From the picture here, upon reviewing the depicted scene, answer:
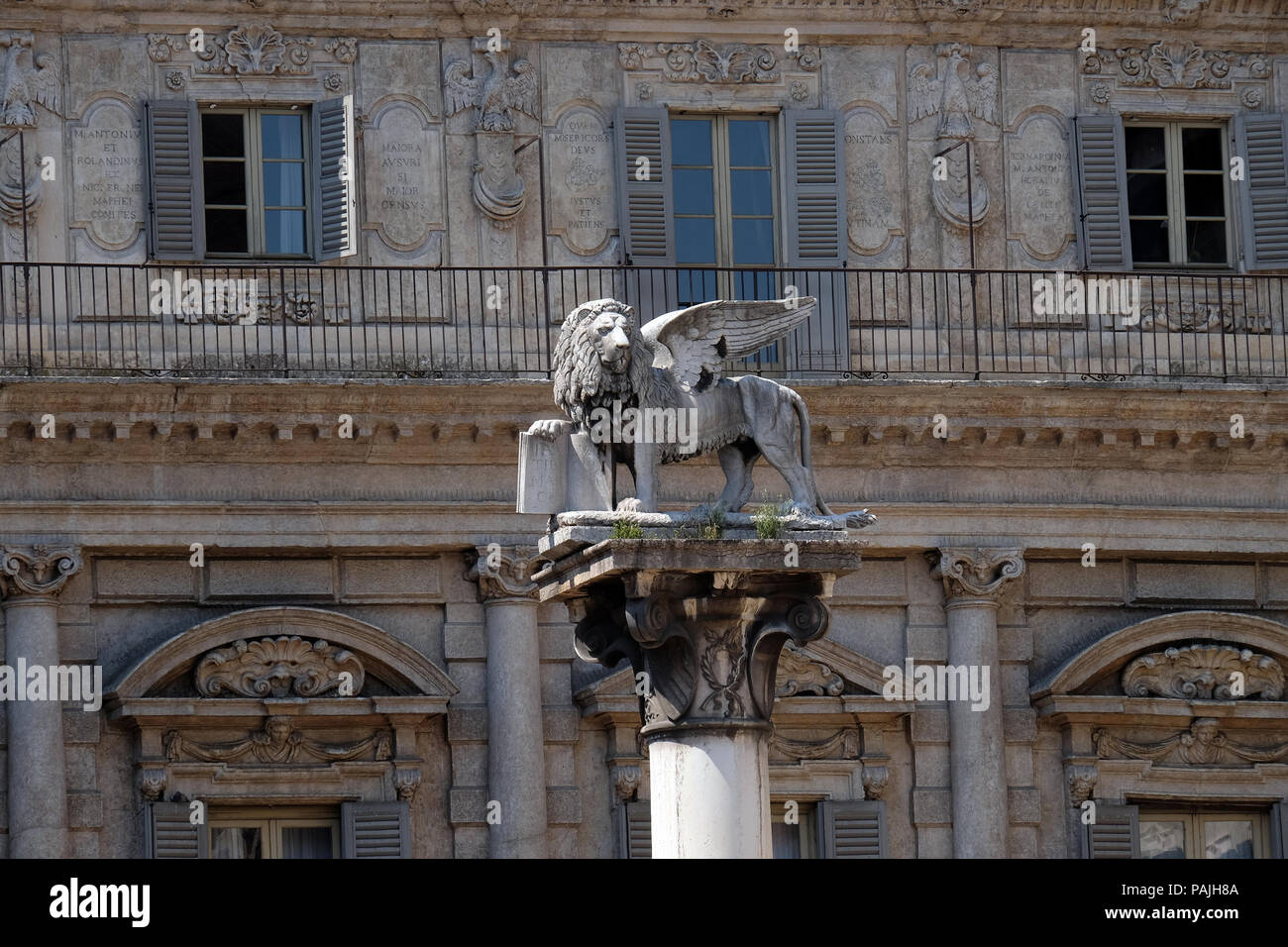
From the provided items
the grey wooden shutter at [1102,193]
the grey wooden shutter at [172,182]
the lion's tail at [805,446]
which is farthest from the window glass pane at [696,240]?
the lion's tail at [805,446]

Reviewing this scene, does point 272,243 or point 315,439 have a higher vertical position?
point 272,243

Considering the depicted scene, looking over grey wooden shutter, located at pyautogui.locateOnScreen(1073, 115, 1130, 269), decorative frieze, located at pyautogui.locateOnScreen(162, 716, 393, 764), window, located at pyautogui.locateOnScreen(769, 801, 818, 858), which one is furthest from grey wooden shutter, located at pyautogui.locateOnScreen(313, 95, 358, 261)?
grey wooden shutter, located at pyautogui.locateOnScreen(1073, 115, 1130, 269)

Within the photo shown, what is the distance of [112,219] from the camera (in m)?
28.2

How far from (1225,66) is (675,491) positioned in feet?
21.9

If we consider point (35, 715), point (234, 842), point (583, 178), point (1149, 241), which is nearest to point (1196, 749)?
point (1149, 241)

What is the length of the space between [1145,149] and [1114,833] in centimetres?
633

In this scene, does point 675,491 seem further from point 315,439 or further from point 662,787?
point 662,787

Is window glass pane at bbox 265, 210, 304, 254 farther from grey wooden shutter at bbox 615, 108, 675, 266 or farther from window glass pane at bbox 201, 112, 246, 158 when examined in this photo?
grey wooden shutter at bbox 615, 108, 675, 266

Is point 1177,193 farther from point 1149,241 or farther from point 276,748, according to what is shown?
point 276,748

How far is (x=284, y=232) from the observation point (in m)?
28.5

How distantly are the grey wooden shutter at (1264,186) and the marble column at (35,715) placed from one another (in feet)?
36.1

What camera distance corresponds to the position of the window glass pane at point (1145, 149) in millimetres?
29953
